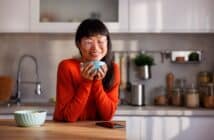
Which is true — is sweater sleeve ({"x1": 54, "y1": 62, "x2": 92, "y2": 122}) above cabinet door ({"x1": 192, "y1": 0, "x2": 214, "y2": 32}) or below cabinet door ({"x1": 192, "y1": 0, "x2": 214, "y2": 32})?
below

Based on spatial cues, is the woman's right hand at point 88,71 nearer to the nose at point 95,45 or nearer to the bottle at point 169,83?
the nose at point 95,45

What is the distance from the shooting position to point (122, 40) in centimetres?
340

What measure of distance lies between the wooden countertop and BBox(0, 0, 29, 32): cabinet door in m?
1.58

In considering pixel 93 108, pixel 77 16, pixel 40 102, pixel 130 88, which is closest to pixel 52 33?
pixel 77 16

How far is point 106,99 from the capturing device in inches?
68.1

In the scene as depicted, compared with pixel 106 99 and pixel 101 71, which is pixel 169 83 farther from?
pixel 101 71

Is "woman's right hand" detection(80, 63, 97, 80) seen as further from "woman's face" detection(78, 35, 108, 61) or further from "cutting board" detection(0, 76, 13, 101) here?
"cutting board" detection(0, 76, 13, 101)

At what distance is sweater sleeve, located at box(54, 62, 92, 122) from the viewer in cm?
169

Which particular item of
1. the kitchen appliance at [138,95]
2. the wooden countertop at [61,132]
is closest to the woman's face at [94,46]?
the wooden countertop at [61,132]

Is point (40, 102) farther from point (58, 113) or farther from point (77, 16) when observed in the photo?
point (58, 113)

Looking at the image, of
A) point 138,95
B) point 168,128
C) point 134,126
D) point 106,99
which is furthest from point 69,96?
point 138,95

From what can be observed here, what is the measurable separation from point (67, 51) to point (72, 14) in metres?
0.36

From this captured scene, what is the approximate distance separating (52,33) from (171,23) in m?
1.00

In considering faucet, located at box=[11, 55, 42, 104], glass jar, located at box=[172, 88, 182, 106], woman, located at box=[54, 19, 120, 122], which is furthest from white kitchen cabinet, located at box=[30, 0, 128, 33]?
woman, located at box=[54, 19, 120, 122]
